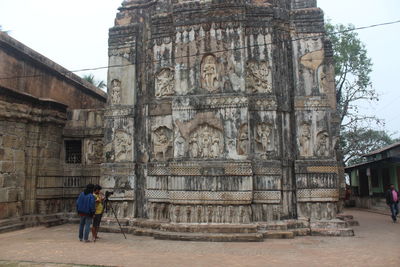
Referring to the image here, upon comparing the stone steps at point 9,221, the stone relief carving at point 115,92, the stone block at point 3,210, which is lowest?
the stone steps at point 9,221

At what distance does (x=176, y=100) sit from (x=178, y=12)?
112 inches

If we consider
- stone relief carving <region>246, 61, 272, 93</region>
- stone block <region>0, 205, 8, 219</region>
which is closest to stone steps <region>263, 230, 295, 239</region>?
stone relief carving <region>246, 61, 272, 93</region>

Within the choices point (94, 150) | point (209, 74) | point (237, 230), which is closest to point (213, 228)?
point (237, 230)

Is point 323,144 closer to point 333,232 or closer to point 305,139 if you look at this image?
point 305,139

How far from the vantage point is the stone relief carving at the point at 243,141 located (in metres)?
10.7

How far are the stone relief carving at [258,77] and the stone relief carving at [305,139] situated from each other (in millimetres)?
1675

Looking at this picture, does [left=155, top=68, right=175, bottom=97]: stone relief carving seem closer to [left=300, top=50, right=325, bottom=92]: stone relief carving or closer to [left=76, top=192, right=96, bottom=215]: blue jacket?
[left=76, top=192, right=96, bottom=215]: blue jacket

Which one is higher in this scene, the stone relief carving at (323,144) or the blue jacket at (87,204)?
the stone relief carving at (323,144)

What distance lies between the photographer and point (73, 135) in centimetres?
1448

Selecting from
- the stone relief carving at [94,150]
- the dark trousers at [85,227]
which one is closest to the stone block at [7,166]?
the stone relief carving at [94,150]

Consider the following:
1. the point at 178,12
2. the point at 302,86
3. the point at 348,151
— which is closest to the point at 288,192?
the point at 302,86

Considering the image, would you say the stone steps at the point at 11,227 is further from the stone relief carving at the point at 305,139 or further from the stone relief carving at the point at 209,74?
the stone relief carving at the point at 305,139

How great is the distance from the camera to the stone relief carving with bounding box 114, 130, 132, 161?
1243 centimetres

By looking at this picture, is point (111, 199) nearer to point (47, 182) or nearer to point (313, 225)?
point (47, 182)
